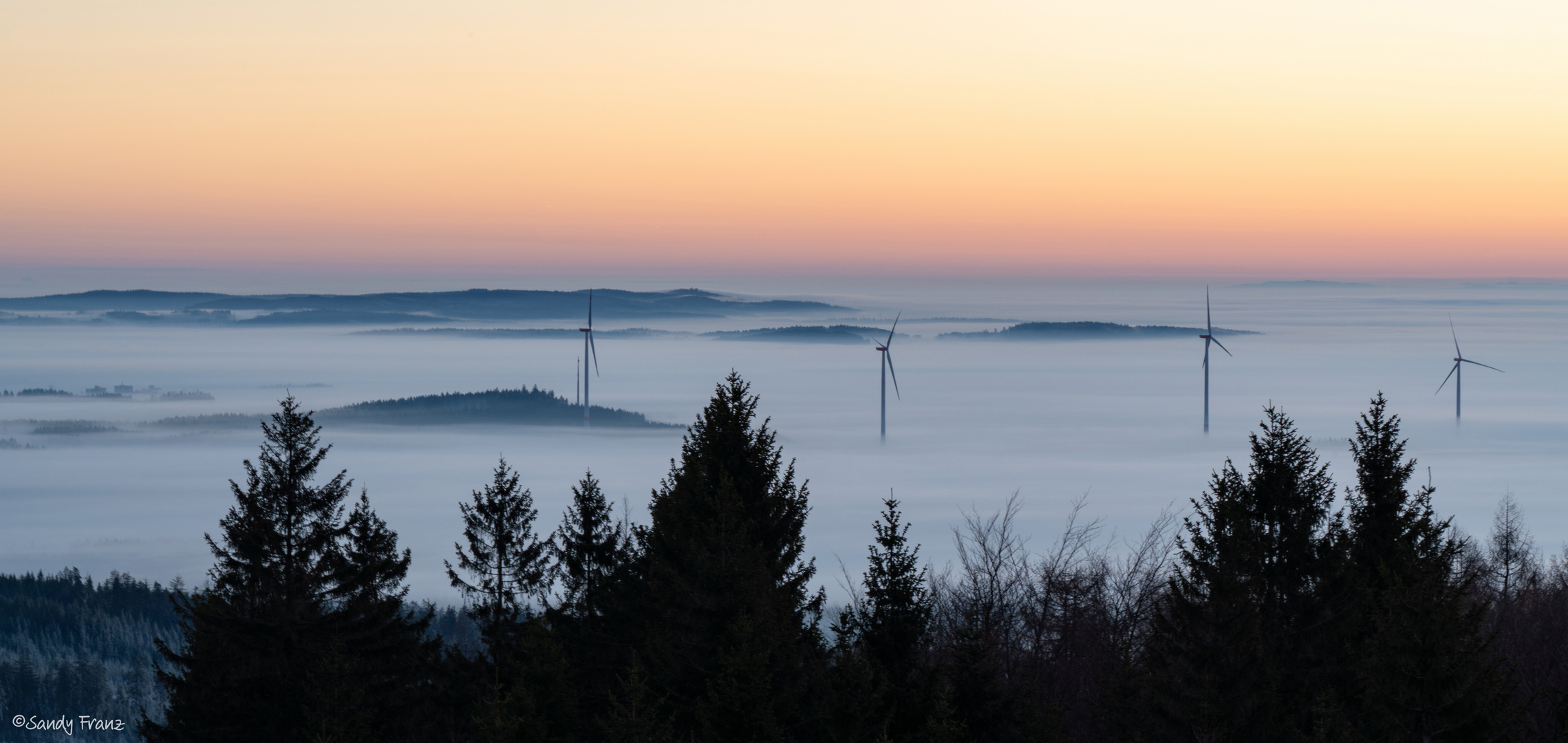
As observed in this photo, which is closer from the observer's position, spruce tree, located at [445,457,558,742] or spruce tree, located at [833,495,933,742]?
spruce tree, located at [833,495,933,742]

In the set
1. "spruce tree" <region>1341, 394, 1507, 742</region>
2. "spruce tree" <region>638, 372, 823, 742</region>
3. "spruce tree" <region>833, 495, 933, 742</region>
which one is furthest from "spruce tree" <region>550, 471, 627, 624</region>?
"spruce tree" <region>1341, 394, 1507, 742</region>

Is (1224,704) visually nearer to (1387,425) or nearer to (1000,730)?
(1000,730)

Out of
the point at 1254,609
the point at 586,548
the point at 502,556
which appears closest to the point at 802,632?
the point at 1254,609

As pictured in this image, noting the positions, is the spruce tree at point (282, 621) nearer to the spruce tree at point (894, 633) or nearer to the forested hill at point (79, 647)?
the spruce tree at point (894, 633)

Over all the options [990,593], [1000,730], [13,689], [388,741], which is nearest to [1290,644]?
[1000,730]

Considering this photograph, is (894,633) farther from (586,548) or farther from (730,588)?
(586,548)

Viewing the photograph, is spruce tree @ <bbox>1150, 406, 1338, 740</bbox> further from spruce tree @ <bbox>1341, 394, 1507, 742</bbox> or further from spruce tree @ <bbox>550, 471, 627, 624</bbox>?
spruce tree @ <bbox>550, 471, 627, 624</bbox>
